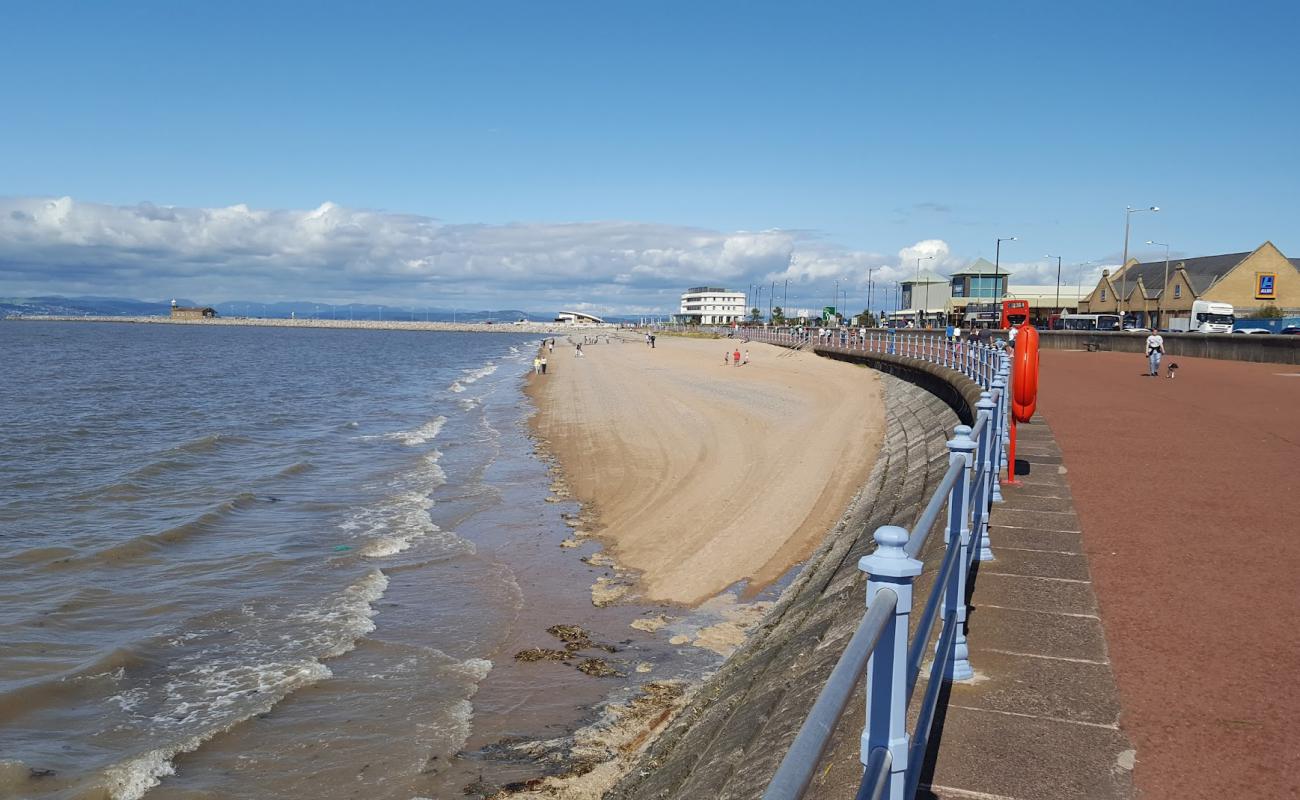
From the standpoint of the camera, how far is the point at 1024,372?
9219 mm

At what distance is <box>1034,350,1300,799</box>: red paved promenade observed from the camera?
3.79 metres

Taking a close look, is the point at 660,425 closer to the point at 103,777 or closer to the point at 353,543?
the point at 353,543

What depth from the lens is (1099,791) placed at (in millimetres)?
3457

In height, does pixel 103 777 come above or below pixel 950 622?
below

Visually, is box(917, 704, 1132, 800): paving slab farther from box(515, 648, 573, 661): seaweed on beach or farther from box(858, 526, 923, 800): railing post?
box(515, 648, 573, 661): seaweed on beach

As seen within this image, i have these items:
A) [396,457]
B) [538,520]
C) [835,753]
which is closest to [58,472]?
[396,457]

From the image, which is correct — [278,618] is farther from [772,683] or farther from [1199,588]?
[1199,588]

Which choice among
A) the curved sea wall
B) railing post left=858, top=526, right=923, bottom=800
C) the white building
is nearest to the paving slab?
the curved sea wall

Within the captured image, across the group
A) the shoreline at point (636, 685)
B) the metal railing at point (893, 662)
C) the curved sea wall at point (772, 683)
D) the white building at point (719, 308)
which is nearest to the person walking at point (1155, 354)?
the shoreline at point (636, 685)

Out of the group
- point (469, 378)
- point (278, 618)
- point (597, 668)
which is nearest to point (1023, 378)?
point (597, 668)

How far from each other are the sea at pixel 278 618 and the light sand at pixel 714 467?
1198 mm

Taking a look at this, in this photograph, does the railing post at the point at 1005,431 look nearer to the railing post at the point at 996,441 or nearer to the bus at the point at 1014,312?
the railing post at the point at 996,441

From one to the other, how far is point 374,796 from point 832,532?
8130 mm

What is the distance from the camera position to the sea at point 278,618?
7.50 m
